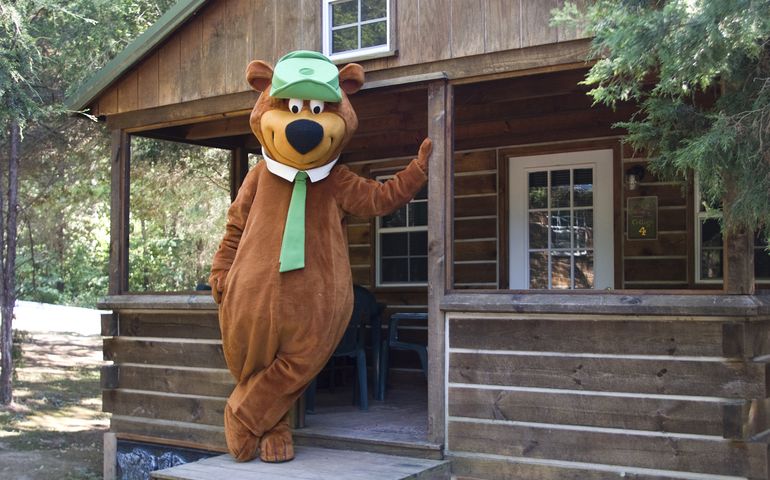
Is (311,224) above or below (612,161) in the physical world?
below

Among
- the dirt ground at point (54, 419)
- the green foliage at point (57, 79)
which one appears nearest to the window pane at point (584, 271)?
the dirt ground at point (54, 419)

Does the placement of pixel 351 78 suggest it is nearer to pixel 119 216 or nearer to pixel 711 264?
pixel 119 216

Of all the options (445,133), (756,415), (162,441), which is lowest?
(162,441)

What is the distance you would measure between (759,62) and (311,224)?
9.56ft

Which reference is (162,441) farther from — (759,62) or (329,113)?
(759,62)

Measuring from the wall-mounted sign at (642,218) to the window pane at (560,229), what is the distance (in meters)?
0.61

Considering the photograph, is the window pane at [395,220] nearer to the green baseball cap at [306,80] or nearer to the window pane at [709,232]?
the window pane at [709,232]

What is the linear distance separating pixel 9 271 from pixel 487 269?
6.52m

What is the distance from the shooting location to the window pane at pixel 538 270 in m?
8.50

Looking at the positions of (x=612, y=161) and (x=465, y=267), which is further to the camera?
(x=465, y=267)

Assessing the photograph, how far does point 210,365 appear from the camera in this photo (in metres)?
7.11

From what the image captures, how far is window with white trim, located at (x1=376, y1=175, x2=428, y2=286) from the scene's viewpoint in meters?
9.27

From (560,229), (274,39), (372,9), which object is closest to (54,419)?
(274,39)

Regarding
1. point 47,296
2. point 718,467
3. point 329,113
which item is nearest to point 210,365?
point 329,113
